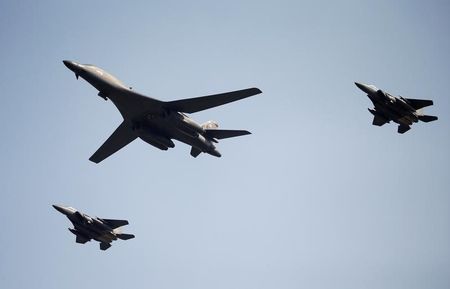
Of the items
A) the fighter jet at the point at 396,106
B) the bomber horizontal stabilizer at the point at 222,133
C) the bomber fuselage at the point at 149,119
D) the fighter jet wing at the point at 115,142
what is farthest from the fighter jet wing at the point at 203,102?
the fighter jet at the point at 396,106

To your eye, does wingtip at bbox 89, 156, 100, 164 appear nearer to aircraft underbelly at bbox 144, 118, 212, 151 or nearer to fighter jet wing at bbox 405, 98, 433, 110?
aircraft underbelly at bbox 144, 118, 212, 151

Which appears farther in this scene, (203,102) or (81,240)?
(81,240)

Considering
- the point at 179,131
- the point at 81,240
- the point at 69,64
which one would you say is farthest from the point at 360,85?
the point at 81,240

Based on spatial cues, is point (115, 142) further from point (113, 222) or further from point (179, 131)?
point (179, 131)

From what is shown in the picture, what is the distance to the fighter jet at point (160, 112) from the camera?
4491 centimetres

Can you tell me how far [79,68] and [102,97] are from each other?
10.8 feet

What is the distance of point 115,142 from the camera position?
174ft

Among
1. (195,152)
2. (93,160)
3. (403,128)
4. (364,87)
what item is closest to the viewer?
(364,87)

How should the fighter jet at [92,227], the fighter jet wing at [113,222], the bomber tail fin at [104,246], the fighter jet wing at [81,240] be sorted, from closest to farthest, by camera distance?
the fighter jet at [92,227], the fighter jet wing at [113,222], the fighter jet wing at [81,240], the bomber tail fin at [104,246]

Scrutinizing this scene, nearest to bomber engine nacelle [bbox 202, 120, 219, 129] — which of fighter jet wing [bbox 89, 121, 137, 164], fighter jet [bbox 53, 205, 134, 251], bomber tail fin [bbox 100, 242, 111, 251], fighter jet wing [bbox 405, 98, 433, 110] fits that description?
fighter jet wing [bbox 89, 121, 137, 164]

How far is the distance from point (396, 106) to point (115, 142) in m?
25.4

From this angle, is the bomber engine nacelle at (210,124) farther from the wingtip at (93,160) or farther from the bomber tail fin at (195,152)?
the wingtip at (93,160)

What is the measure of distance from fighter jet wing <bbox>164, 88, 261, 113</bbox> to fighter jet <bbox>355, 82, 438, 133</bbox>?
10146 mm

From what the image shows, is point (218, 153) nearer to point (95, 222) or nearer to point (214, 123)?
point (214, 123)
